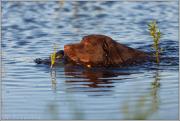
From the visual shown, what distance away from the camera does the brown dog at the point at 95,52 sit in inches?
518

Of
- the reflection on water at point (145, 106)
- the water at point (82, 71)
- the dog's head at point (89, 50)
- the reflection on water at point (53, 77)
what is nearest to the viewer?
the reflection on water at point (145, 106)

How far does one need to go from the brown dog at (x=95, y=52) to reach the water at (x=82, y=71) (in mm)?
409

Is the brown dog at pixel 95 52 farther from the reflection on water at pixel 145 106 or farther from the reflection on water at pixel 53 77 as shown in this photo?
the reflection on water at pixel 145 106

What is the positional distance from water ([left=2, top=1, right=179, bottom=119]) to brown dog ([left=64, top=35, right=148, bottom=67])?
41 cm

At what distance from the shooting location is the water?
8.84 metres

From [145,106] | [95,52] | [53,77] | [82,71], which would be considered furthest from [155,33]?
[145,106]

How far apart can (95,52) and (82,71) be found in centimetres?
76

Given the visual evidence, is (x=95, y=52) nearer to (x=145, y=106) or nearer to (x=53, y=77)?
(x=53, y=77)

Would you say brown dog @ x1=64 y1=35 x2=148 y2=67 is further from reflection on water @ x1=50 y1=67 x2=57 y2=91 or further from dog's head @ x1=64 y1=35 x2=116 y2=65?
reflection on water @ x1=50 y1=67 x2=57 y2=91

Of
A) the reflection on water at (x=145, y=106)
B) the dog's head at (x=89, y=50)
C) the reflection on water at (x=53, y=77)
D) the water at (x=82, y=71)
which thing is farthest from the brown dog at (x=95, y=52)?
the reflection on water at (x=145, y=106)

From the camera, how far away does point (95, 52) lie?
13.2 meters

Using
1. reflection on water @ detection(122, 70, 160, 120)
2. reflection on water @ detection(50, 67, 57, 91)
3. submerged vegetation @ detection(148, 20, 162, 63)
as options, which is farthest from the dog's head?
reflection on water @ detection(122, 70, 160, 120)

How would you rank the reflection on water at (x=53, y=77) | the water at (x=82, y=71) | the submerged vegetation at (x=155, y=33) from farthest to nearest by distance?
the submerged vegetation at (x=155, y=33) → the reflection on water at (x=53, y=77) → the water at (x=82, y=71)

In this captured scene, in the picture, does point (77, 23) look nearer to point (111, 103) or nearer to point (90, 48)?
point (90, 48)
